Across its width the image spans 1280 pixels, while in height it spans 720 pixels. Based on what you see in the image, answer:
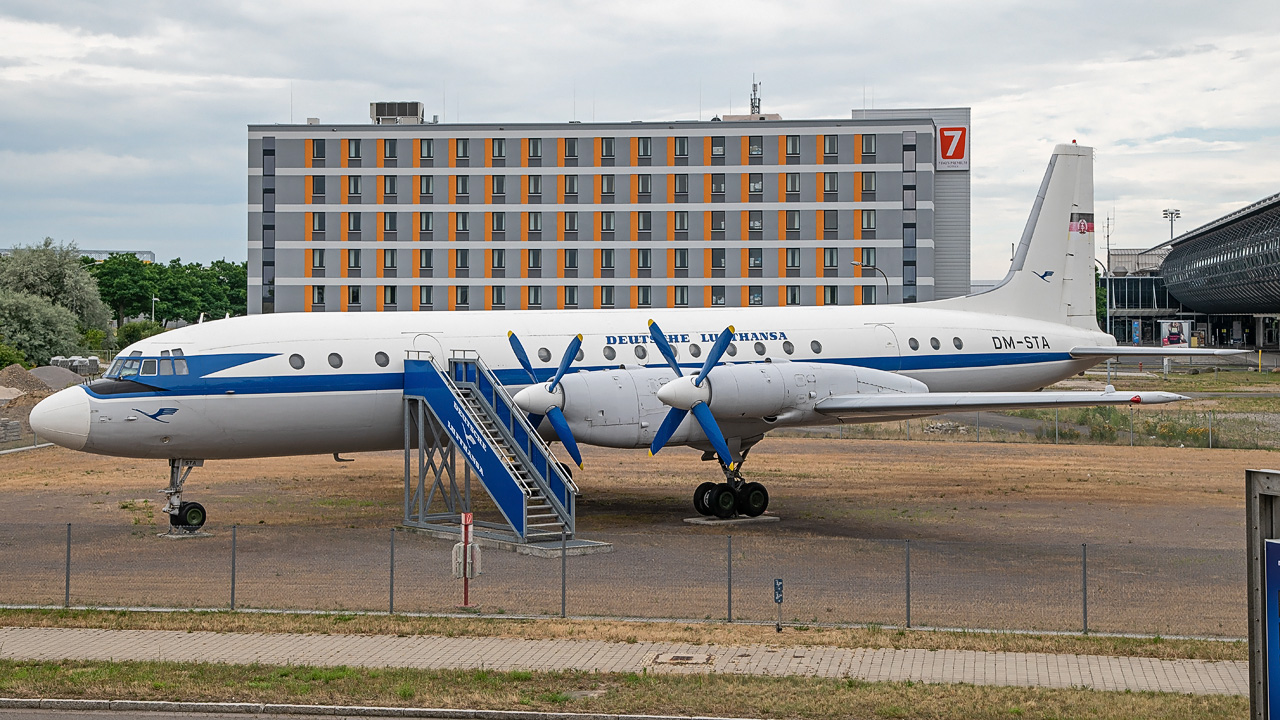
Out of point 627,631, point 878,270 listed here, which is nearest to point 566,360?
point 627,631

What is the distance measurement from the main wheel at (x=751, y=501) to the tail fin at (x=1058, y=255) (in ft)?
32.2

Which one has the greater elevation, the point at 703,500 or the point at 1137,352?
the point at 1137,352

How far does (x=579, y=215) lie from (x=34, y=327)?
39.3 metres

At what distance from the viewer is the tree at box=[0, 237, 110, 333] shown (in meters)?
89.8

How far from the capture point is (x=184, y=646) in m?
15.0

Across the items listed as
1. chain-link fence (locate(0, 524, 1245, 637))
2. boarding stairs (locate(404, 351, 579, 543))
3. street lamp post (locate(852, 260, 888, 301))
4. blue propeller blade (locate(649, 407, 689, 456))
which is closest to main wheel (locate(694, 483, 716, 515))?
chain-link fence (locate(0, 524, 1245, 637))

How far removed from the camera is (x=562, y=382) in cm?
2433

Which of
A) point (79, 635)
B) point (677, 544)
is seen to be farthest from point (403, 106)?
point (79, 635)

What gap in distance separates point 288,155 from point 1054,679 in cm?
7312

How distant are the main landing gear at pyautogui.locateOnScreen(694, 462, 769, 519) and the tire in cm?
1105

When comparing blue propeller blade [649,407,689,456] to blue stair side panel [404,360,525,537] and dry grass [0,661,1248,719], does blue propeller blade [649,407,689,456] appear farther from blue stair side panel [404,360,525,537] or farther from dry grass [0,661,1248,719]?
dry grass [0,661,1248,719]

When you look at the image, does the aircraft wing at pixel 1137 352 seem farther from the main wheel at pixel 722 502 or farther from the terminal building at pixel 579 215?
the terminal building at pixel 579 215

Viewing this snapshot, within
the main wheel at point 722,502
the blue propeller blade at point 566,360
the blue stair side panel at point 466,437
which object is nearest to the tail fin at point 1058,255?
the main wheel at point 722,502

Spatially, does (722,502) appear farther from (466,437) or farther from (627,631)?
(627,631)
